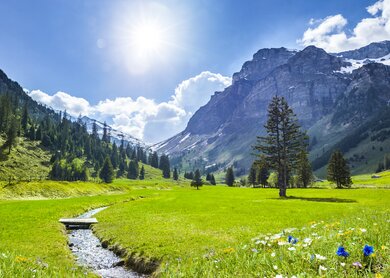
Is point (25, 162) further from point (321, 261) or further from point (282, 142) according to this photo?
point (321, 261)

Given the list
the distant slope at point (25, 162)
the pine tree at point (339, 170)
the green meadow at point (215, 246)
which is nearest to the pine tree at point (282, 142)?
the green meadow at point (215, 246)

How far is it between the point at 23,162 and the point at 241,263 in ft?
548

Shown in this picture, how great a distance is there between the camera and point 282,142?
64.2 m

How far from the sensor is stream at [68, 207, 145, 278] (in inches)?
660

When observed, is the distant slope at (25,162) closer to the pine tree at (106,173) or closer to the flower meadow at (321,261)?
the pine tree at (106,173)

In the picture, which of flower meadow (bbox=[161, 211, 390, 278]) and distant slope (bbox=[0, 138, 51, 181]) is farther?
distant slope (bbox=[0, 138, 51, 181])

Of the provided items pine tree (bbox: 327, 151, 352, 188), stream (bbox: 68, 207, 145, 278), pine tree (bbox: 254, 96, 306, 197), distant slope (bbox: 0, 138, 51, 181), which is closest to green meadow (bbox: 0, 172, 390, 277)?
stream (bbox: 68, 207, 145, 278)

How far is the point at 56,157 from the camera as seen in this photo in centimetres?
17938

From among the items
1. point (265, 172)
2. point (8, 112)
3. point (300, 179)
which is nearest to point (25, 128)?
point (8, 112)

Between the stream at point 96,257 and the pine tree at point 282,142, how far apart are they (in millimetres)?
42904

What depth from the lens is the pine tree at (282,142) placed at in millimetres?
62625

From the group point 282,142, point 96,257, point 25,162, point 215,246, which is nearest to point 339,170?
point 282,142

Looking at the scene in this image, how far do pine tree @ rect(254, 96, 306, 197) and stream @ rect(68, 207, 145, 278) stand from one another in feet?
141

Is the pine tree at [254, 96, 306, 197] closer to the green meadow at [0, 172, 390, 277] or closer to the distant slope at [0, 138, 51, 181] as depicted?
the green meadow at [0, 172, 390, 277]
